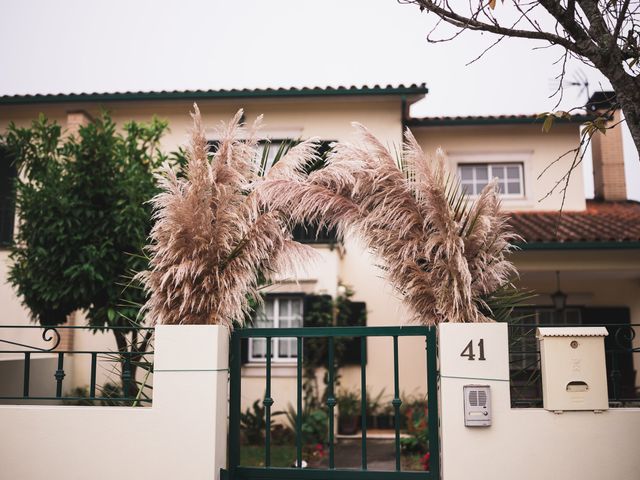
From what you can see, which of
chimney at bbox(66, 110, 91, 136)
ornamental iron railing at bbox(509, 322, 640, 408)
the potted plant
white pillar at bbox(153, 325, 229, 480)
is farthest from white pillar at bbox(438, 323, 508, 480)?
chimney at bbox(66, 110, 91, 136)

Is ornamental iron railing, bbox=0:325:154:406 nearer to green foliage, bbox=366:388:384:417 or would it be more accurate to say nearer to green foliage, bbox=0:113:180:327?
green foliage, bbox=0:113:180:327

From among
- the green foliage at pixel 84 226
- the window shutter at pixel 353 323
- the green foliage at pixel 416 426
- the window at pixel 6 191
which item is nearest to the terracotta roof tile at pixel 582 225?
the window shutter at pixel 353 323

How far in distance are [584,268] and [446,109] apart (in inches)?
766

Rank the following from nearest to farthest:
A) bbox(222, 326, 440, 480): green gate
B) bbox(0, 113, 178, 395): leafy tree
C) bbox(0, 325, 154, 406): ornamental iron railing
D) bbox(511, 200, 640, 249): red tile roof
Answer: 1. bbox(222, 326, 440, 480): green gate
2. bbox(0, 325, 154, 406): ornamental iron railing
3. bbox(0, 113, 178, 395): leafy tree
4. bbox(511, 200, 640, 249): red tile roof

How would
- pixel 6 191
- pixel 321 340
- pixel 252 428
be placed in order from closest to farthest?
pixel 252 428
pixel 321 340
pixel 6 191

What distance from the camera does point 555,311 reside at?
42.7 ft

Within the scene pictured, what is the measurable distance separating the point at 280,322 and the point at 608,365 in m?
6.29

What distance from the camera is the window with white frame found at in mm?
11609

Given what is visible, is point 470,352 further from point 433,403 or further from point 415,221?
point 415,221

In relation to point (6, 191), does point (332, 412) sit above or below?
below

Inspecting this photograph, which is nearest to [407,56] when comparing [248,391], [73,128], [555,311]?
[555,311]

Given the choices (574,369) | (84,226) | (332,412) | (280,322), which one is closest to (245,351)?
(280,322)

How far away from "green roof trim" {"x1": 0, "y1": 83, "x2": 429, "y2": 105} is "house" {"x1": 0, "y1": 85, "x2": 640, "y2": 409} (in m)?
0.02

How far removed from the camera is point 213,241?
5027mm
